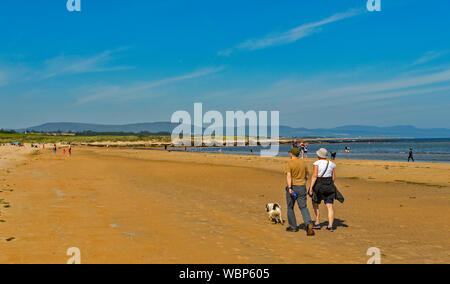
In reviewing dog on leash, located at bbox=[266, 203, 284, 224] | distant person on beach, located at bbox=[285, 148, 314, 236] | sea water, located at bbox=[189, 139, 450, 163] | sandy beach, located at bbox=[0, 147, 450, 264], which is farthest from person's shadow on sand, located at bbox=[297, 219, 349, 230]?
sea water, located at bbox=[189, 139, 450, 163]

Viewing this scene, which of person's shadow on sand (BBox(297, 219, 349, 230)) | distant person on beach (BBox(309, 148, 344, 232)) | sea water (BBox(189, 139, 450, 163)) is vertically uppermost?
distant person on beach (BBox(309, 148, 344, 232))

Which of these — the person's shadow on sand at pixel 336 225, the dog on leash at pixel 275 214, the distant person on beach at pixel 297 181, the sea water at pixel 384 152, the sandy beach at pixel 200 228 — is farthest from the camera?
the sea water at pixel 384 152

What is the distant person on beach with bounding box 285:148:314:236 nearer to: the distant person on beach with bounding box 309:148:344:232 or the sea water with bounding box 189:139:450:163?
the distant person on beach with bounding box 309:148:344:232

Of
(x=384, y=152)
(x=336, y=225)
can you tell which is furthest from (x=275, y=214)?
(x=384, y=152)

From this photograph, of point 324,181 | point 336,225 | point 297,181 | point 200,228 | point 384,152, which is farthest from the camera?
point 384,152

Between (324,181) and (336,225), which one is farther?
(336,225)

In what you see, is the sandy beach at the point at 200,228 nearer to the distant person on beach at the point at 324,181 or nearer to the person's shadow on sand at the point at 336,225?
the person's shadow on sand at the point at 336,225

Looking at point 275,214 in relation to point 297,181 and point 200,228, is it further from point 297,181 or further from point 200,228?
point 200,228

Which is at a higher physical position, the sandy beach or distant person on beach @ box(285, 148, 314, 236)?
distant person on beach @ box(285, 148, 314, 236)

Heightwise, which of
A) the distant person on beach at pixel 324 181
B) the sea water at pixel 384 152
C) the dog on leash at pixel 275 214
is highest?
the distant person on beach at pixel 324 181

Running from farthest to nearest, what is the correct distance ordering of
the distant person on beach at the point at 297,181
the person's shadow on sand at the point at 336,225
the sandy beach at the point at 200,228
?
the person's shadow on sand at the point at 336,225
the distant person on beach at the point at 297,181
the sandy beach at the point at 200,228

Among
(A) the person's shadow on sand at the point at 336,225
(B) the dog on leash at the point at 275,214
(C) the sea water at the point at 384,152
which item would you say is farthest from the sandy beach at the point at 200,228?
(C) the sea water at the point at 384,152
